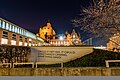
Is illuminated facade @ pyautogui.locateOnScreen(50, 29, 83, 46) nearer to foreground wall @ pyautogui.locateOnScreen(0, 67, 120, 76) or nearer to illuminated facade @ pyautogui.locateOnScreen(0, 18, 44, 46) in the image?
illuminated facade @ pyautogui.locateOnScreen(0, 18, 44, 46)

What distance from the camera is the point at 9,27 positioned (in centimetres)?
6212

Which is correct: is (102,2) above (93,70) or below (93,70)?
above

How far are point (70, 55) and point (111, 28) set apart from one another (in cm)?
542

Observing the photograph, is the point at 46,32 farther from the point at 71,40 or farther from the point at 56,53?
the point at 56,53

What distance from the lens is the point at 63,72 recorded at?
611 inches

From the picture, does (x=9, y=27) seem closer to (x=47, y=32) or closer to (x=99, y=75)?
(x=99, y=75)

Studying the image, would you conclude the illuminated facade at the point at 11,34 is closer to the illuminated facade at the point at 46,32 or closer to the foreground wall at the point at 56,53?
the foreground wall at the point at 56,53

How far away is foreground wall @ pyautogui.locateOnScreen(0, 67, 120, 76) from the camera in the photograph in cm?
1500

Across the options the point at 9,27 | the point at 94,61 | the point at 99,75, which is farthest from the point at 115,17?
the point at 9,27

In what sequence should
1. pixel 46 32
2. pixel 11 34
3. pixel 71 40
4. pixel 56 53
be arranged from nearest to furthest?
pixel 56 53, pixel 11 34, pixel 71 40, pixel 46 32

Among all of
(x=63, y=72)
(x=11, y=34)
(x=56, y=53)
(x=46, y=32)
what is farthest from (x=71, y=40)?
(x=46, y=32)

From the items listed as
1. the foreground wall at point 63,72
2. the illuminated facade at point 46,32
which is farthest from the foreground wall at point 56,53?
the illuminated facade at point 46,32

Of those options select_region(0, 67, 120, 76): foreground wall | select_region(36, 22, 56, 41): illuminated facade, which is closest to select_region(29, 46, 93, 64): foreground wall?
select_region(0, 67, 120, 76): foreground wall

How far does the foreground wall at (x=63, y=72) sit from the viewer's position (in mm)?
15000
